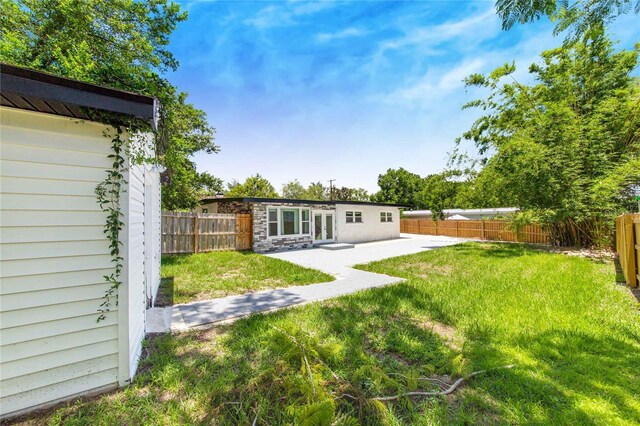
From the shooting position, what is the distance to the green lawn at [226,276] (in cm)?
546

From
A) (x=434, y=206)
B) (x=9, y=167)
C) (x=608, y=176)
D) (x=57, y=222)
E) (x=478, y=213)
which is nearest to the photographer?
(x=9, y=167)

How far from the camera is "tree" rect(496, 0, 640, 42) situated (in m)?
2.51

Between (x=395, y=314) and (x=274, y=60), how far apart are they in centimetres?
758

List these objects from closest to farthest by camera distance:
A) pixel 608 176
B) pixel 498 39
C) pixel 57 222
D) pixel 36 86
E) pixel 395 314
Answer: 1. pixel 36 86
2. pixel 57 222
3. pixel 395 314
4. pixel 498 39
5. pixel 608 176

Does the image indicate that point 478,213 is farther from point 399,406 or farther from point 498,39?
point 399,406

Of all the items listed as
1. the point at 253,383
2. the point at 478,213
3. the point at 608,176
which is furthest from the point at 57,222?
the point at 478,213

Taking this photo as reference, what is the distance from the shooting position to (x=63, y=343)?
207 centimetres

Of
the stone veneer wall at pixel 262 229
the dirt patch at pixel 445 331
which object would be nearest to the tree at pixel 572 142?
the dirt patch at pixel 445 331

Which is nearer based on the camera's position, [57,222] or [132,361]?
[57,222]

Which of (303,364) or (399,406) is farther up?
(303,364)

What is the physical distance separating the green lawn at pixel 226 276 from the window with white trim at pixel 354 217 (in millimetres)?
7858

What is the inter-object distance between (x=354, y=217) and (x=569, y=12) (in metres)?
13.8

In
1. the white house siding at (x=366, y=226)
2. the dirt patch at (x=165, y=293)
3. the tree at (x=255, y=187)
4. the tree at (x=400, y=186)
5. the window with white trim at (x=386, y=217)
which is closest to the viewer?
the dirt patch at (x=165, y=293)

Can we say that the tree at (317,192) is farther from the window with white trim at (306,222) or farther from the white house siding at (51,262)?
the white house siding at (51,262)
